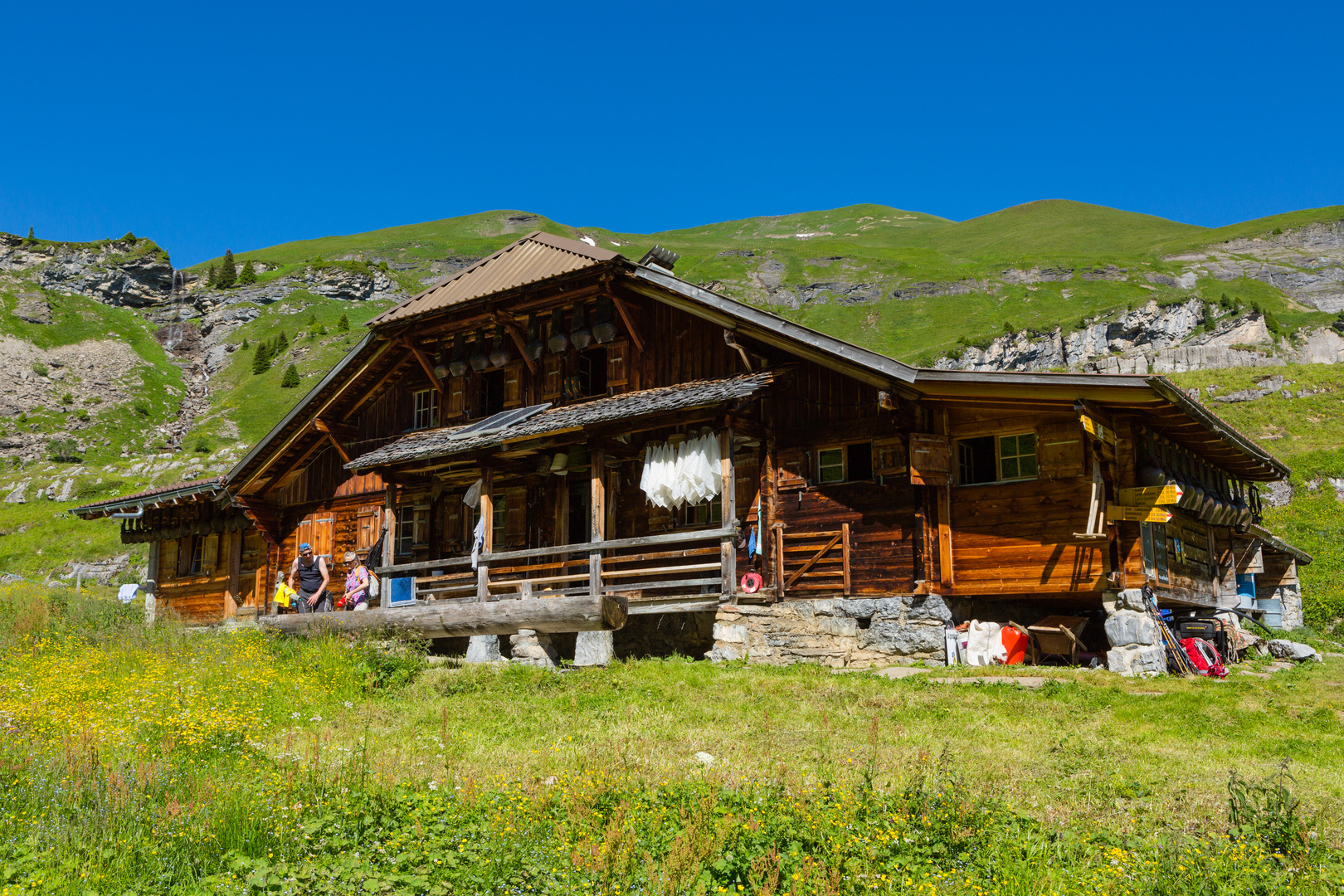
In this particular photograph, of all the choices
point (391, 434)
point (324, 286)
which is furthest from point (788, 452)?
point (324, 286)

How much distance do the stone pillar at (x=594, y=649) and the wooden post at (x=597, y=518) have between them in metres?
0.77

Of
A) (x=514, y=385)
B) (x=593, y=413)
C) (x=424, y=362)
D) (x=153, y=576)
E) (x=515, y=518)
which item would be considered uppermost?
(x=424, y=362)

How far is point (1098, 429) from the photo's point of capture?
54.3 ft

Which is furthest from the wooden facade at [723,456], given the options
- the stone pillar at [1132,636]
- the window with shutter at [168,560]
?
the window with shutter at [168,560]

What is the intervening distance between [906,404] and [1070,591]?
159 inches

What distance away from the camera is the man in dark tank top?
21.8 metres

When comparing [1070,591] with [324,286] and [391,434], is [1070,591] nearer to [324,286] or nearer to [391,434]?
[391,434]

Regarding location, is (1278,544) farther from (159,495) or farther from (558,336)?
(159,495)

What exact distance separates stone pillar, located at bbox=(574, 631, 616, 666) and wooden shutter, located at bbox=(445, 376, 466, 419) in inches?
289

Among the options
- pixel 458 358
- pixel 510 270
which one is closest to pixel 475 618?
pixel 458 358

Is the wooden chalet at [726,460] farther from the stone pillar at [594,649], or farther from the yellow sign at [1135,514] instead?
the stone pillar at [594,649]

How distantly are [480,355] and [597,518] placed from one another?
5983 millimetres

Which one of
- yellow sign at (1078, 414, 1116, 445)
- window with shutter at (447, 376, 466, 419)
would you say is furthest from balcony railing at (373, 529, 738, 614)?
yellow sign at (1078, 414, 1116, 445)

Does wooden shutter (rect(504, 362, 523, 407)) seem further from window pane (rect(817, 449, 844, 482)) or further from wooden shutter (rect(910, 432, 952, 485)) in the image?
wooden shutter (rect(910, 432, 952, 485))
